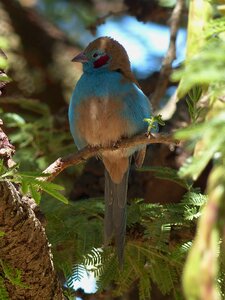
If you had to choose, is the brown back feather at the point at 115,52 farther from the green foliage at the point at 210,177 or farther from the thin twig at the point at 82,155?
the green foliage at the point at 210,177

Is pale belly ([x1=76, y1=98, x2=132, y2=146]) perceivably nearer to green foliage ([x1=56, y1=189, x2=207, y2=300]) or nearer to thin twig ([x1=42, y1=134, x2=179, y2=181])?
green foliage ([x1=56, y1=189, x2=207, y2=300])

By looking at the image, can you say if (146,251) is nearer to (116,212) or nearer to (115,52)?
(116,212)

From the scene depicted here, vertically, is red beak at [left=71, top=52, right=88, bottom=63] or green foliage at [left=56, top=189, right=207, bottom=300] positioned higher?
red beak at [left=71, top=52, right=88, bottom=63]

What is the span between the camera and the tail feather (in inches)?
129

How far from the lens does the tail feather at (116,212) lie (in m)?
3.27

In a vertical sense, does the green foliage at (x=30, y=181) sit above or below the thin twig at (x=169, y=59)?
below

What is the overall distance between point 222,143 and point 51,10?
4.98 meters

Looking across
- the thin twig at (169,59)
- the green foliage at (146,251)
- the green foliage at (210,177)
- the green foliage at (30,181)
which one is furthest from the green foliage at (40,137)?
the green foliage at (210,177)

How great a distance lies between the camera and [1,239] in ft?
8.20

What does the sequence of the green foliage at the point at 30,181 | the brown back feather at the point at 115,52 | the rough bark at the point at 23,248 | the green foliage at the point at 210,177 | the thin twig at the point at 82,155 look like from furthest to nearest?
the brown back feather at the point at 115,52 < the thin twig at the point at 82,155 < the rough bark at the point at 23,248 < the green foliage at the point at 30,181 < the green foliage at the point at 210,177

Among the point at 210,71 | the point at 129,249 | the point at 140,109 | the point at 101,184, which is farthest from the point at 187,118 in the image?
the point at 210,71

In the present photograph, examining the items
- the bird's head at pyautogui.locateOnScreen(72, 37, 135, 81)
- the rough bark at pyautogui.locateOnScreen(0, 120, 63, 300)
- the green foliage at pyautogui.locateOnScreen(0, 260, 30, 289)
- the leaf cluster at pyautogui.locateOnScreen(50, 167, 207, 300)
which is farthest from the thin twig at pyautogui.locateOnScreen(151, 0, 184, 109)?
the green foliage at pyautogui.locateOnScreen(0, 260, 30, 289)

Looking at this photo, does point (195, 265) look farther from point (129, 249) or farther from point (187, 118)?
point (187, 118)

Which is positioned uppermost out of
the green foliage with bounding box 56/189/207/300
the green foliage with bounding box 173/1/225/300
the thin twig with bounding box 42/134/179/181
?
the green foliage with bounding box 173/1/225/300
